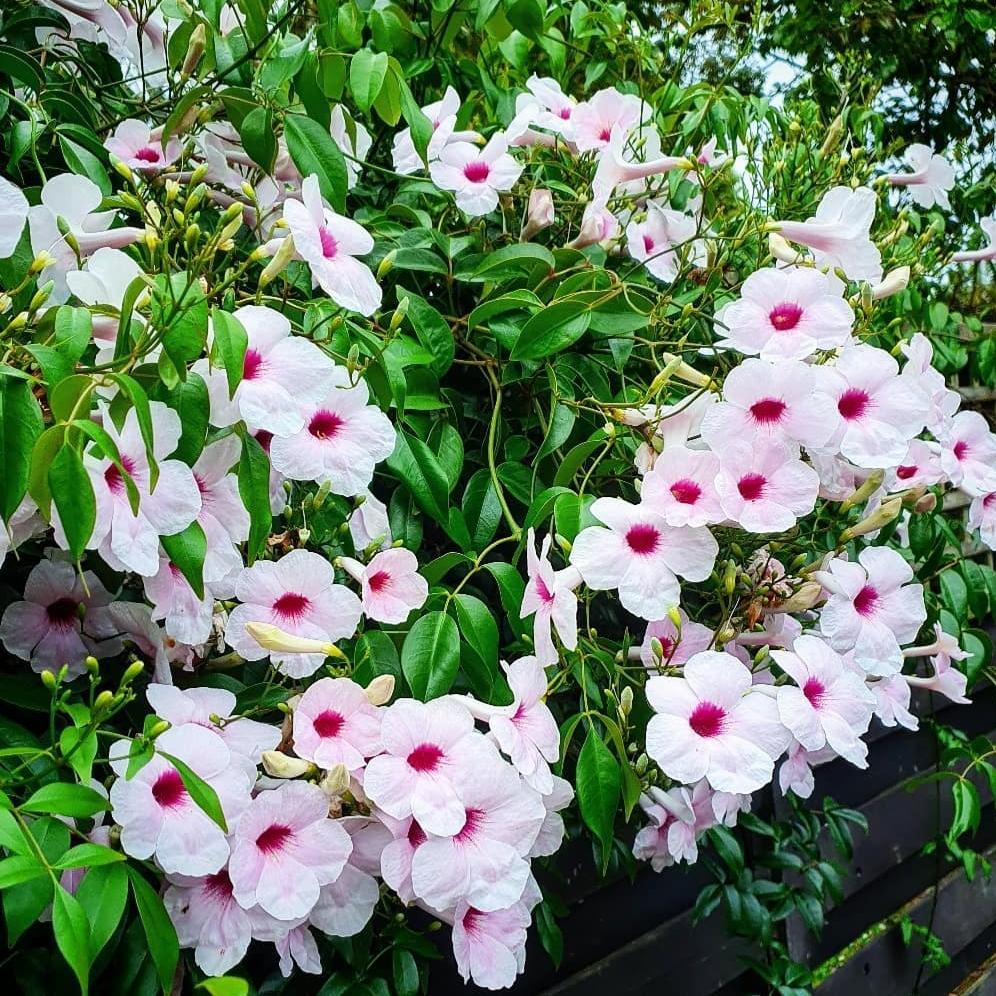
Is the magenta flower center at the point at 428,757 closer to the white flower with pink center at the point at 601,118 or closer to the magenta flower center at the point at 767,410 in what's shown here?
the magenta flower center at the point at 767,410

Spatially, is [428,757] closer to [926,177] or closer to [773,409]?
[773,409]

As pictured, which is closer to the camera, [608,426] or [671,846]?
[608,426]

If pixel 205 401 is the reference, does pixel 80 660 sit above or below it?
below

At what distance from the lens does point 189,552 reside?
25.5 inches

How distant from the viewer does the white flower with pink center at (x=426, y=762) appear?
2.33ft

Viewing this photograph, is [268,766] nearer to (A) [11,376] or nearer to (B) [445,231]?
(A) [11,376]

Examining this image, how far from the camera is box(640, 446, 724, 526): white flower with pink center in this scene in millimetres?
819

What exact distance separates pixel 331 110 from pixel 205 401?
1.58ft

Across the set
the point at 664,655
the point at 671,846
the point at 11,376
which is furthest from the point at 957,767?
the point at 11,376

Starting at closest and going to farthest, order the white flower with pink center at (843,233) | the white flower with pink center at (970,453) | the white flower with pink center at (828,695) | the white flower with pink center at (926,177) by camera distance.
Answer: the white flower with pink center at (828,695), the white flower with pink center at (843,233), the white flower with pink center at (970,453), the white flower with pink center at (926,177)

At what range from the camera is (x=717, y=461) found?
0.83 m

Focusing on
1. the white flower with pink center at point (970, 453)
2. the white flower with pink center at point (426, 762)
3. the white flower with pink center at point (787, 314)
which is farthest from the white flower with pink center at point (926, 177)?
the white flower with pink center at point (426, 762)

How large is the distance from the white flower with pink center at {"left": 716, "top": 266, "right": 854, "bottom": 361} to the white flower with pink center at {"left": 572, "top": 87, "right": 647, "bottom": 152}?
40 cm

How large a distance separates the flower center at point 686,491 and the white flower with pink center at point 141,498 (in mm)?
417
